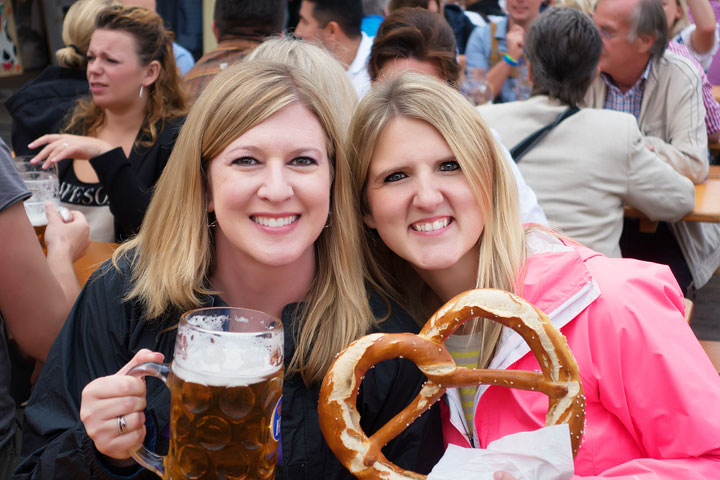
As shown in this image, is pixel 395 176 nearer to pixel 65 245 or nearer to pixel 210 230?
pixel 210 230

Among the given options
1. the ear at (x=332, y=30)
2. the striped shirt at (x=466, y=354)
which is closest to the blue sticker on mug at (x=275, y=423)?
the striped shirt at (x=466, y=354)

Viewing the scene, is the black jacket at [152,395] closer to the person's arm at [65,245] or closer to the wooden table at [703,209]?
the person's arm at [65,245]

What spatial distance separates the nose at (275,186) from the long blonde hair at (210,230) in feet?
0.35

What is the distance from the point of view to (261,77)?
1.53 meters

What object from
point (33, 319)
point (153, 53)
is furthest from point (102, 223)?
point (33, 319)

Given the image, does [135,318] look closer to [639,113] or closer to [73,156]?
[73,156]

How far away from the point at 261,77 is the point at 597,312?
0.83m

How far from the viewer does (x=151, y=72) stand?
3525 millimetres

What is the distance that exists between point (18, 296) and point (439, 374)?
1130 millimetres

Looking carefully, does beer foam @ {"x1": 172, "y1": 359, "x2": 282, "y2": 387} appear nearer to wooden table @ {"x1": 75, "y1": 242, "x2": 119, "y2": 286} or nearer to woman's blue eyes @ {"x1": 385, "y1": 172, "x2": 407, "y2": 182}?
woman's blue eyes @ {"x1": 385, "y1": 172, "x2": 407, "y2": 182}

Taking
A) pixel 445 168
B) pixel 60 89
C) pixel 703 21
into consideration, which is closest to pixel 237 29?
pixel 60 89

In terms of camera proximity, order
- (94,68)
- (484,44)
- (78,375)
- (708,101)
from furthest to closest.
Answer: (484,44)
(708,101)
(94,68)
(78,375)

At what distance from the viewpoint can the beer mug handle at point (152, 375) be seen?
3.73ft

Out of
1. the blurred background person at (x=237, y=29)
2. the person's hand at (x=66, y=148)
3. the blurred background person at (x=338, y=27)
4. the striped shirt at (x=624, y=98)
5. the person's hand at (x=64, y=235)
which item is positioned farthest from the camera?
the blurred background person at (x=338, y=27)
